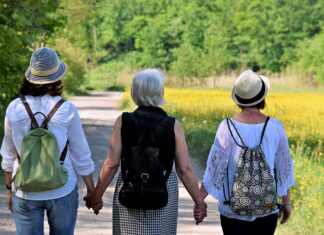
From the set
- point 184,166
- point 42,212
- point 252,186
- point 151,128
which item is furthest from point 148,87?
point 42,212

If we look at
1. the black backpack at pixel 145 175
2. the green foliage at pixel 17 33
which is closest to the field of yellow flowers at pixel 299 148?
the black backpack at pixel 145 175

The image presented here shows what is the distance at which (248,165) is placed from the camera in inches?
219

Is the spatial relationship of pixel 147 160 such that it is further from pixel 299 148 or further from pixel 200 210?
pixel 299 148

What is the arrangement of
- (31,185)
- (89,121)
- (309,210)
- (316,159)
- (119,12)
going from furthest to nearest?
1. (119,12)
2. (89,121)
3. (316,159)
4. (309,210)
5. (31,185)

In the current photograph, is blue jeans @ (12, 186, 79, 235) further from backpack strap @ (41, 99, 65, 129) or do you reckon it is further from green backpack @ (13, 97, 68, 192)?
backpack strap @ (41, 99, 65, 129)

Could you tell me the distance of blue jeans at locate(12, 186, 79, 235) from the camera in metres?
5.32

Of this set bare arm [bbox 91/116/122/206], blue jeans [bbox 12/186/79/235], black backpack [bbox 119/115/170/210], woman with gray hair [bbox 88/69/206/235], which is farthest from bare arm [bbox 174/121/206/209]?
blue jeans [bbox 12/186/79/235]

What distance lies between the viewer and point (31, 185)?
5273mm

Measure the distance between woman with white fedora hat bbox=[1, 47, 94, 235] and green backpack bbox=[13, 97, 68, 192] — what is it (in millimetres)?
31

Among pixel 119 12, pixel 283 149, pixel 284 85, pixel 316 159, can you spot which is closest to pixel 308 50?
pixel 284 85

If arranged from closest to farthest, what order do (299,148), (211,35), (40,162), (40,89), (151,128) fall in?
(40,162) → (40,89) → (151,128) → (299,148) → (211,35)

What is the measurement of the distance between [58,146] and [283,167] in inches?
55.8

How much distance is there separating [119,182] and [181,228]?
4604mm

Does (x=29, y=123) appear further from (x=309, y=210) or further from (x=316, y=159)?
(x=316, y=159)
